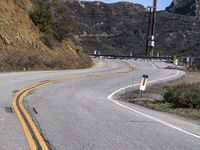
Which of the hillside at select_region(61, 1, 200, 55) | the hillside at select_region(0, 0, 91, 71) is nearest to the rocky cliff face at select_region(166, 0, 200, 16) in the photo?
the hillside at select_region(61, 1, 200, 55)

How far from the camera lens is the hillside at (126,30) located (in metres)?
96.6

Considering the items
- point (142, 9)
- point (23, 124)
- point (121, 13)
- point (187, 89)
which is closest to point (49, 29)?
point (187, 89)

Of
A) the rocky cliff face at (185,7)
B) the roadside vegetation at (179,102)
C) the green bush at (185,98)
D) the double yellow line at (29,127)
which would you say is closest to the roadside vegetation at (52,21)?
the roadside vegetation at (179,102)

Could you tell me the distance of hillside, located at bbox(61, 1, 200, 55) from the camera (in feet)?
317

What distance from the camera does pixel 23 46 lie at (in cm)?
4053

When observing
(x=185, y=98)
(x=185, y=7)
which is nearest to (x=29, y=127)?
(x=185, y=98)

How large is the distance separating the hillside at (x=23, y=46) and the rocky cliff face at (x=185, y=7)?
251 feet

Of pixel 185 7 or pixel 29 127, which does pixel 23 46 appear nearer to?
pixel 29 127

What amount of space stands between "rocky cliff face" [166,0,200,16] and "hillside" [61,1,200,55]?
5511 mm

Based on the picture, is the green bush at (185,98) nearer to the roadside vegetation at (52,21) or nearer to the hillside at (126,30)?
the roadside vegetation at (52,21)

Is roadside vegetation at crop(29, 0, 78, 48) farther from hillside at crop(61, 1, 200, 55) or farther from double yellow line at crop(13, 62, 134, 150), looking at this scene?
hillside at crop(61, 1, 200, 55)

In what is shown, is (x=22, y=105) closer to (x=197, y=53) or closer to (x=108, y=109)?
(x=108, y=109)

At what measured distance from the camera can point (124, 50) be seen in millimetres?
98438

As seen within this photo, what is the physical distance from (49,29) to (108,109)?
103 feet
